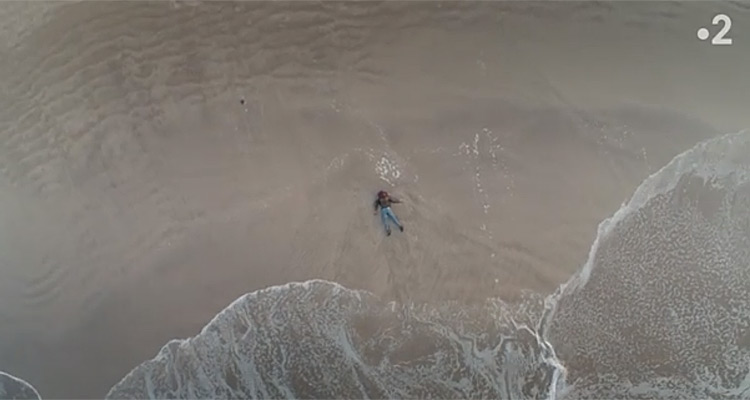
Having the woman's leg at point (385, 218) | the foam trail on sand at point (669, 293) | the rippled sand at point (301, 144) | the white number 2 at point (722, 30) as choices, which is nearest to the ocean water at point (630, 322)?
the foam trail on sand at point (669, 293)

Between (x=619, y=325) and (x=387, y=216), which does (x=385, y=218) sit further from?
(x=619, y=325)

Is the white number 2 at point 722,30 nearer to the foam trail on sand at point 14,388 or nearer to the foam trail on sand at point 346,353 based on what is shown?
the foam trail on sand at point 346,353

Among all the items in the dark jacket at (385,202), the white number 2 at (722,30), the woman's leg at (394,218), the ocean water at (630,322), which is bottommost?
the ocean water at (630,322)

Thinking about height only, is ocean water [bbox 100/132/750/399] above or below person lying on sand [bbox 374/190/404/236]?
below

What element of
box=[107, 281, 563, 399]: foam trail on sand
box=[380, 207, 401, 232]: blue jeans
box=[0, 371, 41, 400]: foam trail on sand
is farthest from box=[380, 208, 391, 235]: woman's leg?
box=[0, 371, 41, 400]: foam trail on sand

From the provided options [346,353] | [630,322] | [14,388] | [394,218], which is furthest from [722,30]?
[14,388]

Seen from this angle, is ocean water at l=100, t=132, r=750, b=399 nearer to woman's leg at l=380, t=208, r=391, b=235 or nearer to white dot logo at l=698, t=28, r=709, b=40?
woman's leg at l=380, t=208, r=391, b=235
